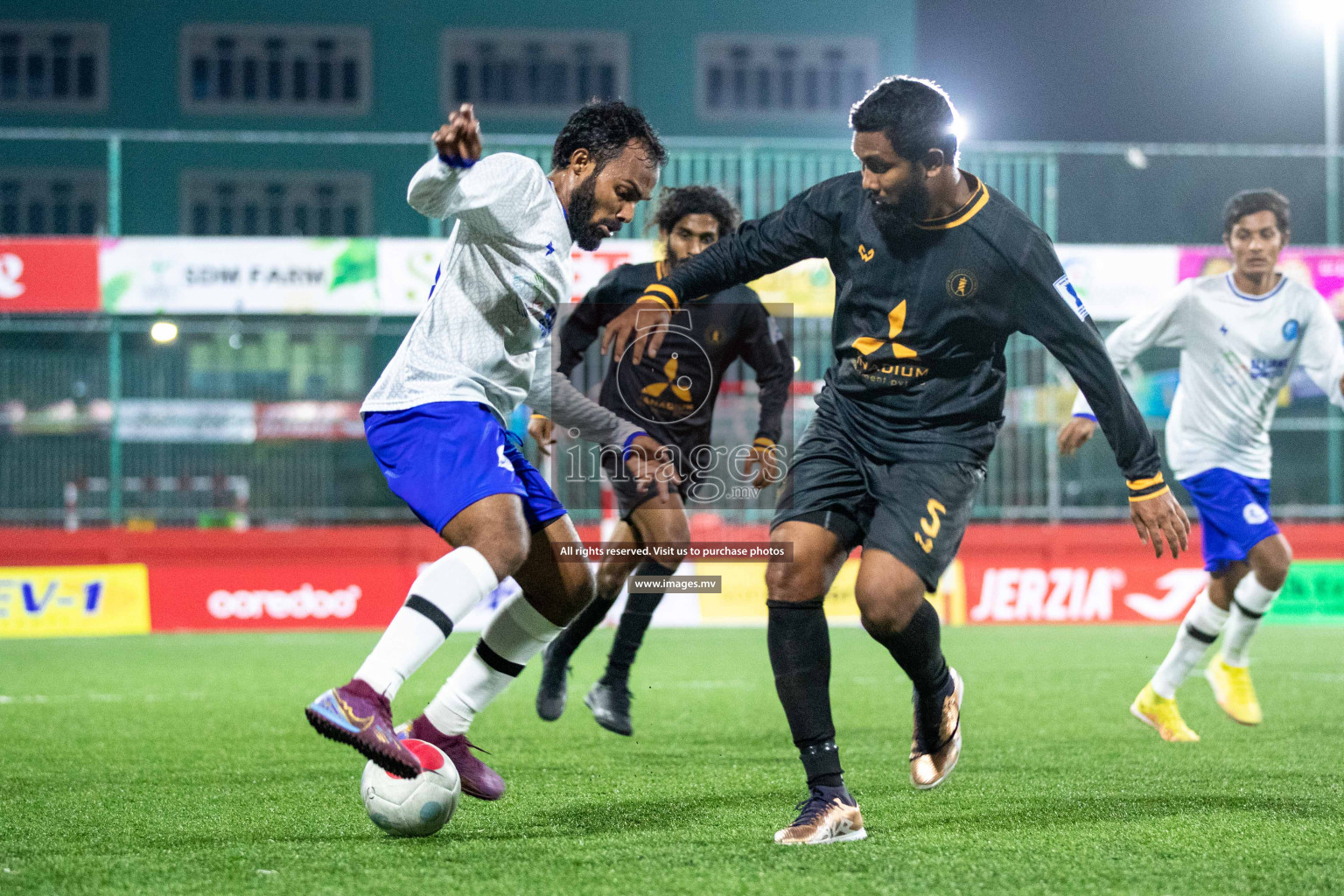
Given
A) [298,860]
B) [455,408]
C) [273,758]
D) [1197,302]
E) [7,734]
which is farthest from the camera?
[1197,302]

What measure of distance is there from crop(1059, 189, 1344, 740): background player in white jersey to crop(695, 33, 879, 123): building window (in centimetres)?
2294

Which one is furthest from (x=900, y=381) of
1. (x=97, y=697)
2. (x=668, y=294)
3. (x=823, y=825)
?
(x=97, y=697)

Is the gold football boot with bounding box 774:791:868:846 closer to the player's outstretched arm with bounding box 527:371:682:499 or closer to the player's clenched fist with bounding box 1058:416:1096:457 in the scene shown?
the player's outstretched arm with bounding box 527:371:682:499

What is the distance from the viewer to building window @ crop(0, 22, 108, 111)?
27.7m

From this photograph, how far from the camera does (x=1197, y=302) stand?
6688 millimetres

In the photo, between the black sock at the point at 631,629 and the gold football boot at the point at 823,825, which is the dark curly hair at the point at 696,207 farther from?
the gold football boot at the point at 823,825

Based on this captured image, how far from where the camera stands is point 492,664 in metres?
4.18

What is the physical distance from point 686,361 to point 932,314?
2783 millimetres

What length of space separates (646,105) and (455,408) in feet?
85.3

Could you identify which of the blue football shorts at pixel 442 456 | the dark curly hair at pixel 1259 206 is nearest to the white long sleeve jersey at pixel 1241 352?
the dark curly hair at pixel 1259 206

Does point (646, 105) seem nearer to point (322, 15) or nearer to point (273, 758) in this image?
point (322, 15)

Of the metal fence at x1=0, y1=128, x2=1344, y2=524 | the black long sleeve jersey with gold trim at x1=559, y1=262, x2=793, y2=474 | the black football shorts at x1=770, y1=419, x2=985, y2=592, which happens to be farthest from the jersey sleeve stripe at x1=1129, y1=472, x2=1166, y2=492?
the metal fence at x1=0, y1=128, x2=1344, y2=524

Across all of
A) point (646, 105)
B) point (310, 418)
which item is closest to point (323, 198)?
point (646, 105)

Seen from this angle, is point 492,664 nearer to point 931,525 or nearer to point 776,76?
point 931,525
